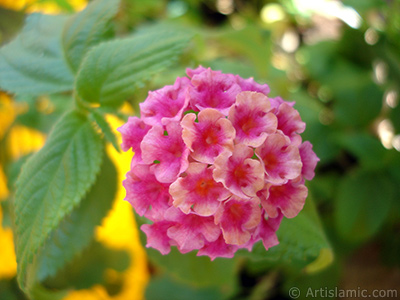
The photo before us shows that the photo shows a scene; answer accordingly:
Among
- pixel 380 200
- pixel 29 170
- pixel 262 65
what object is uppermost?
pixel 29 170

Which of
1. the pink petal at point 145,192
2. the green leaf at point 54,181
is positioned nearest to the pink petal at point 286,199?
the pink petal at point 145,192

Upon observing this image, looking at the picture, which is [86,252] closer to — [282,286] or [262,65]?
[282,286]

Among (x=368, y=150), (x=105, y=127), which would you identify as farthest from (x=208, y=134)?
(x=368, y=150)

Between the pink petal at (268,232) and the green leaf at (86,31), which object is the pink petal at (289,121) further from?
the green leaf at (86,31)

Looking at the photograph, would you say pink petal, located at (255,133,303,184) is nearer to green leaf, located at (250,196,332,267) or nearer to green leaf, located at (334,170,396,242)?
green leaf, located at (250,196,332,267)

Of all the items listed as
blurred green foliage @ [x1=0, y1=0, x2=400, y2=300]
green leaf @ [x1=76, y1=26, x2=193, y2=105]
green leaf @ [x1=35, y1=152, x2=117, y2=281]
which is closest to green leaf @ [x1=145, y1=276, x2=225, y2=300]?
blurred green foliage @ [x1=0, y1=0, x2=400, y2=300]

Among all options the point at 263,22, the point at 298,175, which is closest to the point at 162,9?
the point at 263,22
